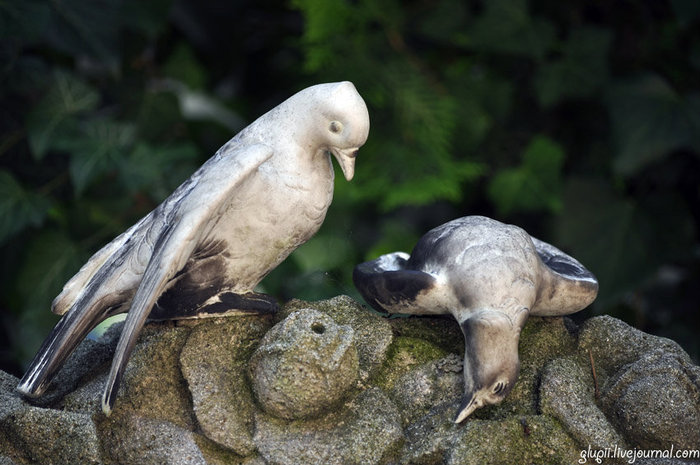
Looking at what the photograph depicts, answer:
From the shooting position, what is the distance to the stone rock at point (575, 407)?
1146mm

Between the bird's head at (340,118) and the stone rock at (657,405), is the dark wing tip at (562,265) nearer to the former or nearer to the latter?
the stone rock at (657,405)

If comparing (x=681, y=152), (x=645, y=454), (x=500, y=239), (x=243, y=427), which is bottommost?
(x=681, y=152)

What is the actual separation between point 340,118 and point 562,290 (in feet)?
1.43

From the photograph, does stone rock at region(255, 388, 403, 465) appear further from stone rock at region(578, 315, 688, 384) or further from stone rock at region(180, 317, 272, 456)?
stone rock at region(578, 315, 688, 384)

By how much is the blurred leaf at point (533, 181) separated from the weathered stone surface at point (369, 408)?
107 cm

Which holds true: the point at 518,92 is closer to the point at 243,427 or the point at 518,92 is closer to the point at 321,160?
the point at 321,160

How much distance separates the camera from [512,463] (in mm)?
1112

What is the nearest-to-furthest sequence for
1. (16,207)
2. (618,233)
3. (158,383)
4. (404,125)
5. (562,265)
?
1. (158,383)
2. (562,265)
3. (16,207)
4. (618,233)
5. (404,125)

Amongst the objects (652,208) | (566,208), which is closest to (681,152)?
(652,208)

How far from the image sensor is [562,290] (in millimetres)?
1283

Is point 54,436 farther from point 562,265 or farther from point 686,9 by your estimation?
point 686,9

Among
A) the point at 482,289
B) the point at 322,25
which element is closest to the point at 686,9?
the point at 322,25

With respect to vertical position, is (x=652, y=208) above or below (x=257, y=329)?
below

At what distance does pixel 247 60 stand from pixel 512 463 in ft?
6.53
